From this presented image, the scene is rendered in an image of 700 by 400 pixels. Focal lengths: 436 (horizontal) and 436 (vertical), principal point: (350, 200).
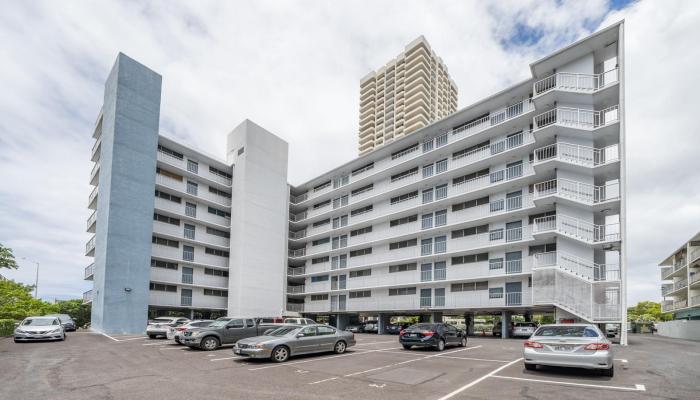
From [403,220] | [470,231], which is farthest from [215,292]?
[470,231]

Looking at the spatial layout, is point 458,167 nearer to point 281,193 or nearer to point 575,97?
point 575,97

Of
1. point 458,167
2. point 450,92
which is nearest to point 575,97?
point 458,167

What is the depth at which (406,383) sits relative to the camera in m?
10.9

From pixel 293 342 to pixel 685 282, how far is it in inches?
2335

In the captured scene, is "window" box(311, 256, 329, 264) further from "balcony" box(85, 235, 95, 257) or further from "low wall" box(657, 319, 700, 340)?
"low wall" box(657, 319, 700, 340)

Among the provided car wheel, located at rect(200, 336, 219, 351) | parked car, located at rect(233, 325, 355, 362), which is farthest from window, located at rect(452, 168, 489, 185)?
car wheel, located at rect(200, 336, 219, 351)

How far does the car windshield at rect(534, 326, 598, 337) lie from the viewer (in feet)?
38.5

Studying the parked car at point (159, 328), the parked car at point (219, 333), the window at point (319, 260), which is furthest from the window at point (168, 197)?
the parked car at point (219, 333)

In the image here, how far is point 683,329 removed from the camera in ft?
156

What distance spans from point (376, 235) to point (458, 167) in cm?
1137

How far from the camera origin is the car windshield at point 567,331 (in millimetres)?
11742

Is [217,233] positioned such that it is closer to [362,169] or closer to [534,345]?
[362,169]

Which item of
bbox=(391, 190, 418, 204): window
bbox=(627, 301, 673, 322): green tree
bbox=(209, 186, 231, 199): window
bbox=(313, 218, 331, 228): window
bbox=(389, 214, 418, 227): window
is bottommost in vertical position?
bbox=(627, 301, 673, 322): green tree

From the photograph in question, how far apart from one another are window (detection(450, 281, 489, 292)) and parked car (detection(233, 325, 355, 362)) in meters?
18.6
